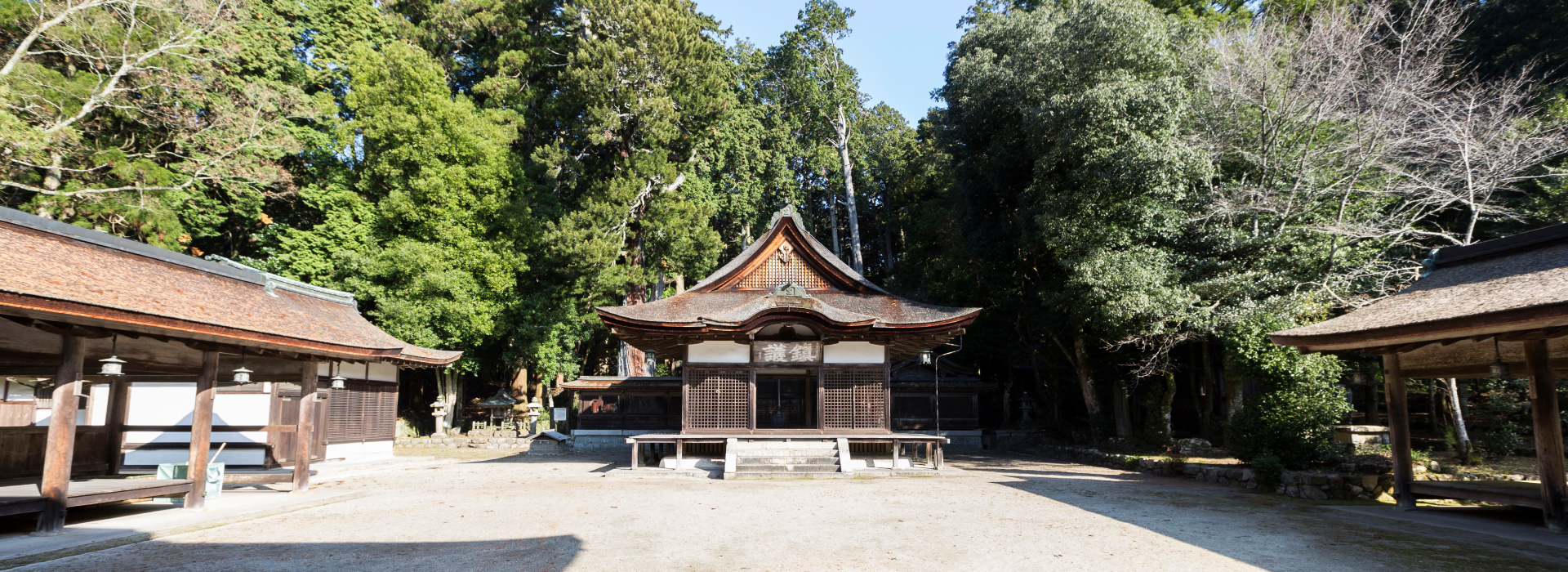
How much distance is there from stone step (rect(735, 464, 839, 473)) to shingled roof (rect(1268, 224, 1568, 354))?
8.29m

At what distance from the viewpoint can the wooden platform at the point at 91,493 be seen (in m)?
6.68

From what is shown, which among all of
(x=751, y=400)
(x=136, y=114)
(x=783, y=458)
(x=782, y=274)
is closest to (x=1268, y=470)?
(x=783, y=458)

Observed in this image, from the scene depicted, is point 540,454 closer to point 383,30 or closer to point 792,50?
point 383,30

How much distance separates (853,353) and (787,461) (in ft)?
9.93

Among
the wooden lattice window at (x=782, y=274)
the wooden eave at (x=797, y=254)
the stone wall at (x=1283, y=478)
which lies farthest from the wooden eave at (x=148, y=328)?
the stone wall at (x=1283, y=478)

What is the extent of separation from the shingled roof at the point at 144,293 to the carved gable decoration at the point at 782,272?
9.78 m

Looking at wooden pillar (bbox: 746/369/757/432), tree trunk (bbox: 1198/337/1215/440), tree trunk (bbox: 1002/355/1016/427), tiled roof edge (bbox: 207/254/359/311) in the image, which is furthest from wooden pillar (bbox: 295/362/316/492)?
tree trunk (bbox: 1002/355/1016/427)

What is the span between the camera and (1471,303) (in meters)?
7.62

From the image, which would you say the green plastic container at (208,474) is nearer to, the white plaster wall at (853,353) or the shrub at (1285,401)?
the white plaster wall at (853,353)

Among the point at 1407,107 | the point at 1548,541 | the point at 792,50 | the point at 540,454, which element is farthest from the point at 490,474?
the point at 792,50

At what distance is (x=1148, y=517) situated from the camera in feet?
28.6

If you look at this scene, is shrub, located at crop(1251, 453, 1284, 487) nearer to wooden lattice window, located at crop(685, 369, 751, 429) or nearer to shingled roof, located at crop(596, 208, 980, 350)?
shingled roof, located at crop(596, 208, 980, 350)

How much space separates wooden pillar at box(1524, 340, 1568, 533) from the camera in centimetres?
760

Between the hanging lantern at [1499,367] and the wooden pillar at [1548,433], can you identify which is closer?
the wooden pillar at [1548,433]
